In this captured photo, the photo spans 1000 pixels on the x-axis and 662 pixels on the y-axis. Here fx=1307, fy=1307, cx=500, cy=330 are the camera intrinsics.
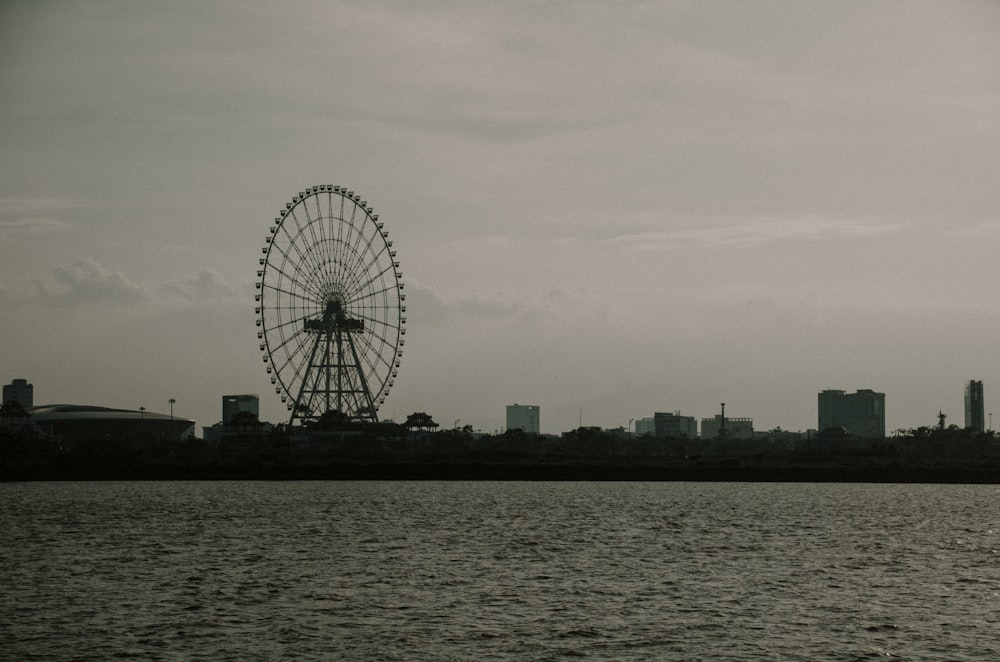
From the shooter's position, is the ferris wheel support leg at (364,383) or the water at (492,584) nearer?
the water at (492,584)

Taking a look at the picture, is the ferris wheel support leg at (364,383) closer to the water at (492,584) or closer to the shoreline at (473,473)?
the shoreline at (473,473)

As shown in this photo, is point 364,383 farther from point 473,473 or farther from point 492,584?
point 492,584

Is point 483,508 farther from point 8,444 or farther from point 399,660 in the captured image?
point 8,444

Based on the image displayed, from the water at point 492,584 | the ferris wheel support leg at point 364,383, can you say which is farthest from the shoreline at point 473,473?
the water at point 492,584

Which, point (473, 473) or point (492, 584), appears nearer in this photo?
point (492, 584)

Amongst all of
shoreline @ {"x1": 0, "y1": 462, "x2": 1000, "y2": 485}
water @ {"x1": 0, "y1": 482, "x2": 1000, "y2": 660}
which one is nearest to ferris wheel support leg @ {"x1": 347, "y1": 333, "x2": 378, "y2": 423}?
shoreline @ {"x1": 0, "y1": 462, "x2": 1000, "y2": 485}

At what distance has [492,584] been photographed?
50031 millimetres

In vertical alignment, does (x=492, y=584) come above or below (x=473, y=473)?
below

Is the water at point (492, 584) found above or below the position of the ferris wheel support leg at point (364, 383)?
below

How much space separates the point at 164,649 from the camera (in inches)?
1378

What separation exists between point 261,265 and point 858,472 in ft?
267

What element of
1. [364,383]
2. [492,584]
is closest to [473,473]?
[364,383]

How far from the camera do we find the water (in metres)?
36.4

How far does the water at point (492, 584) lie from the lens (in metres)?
36.4
